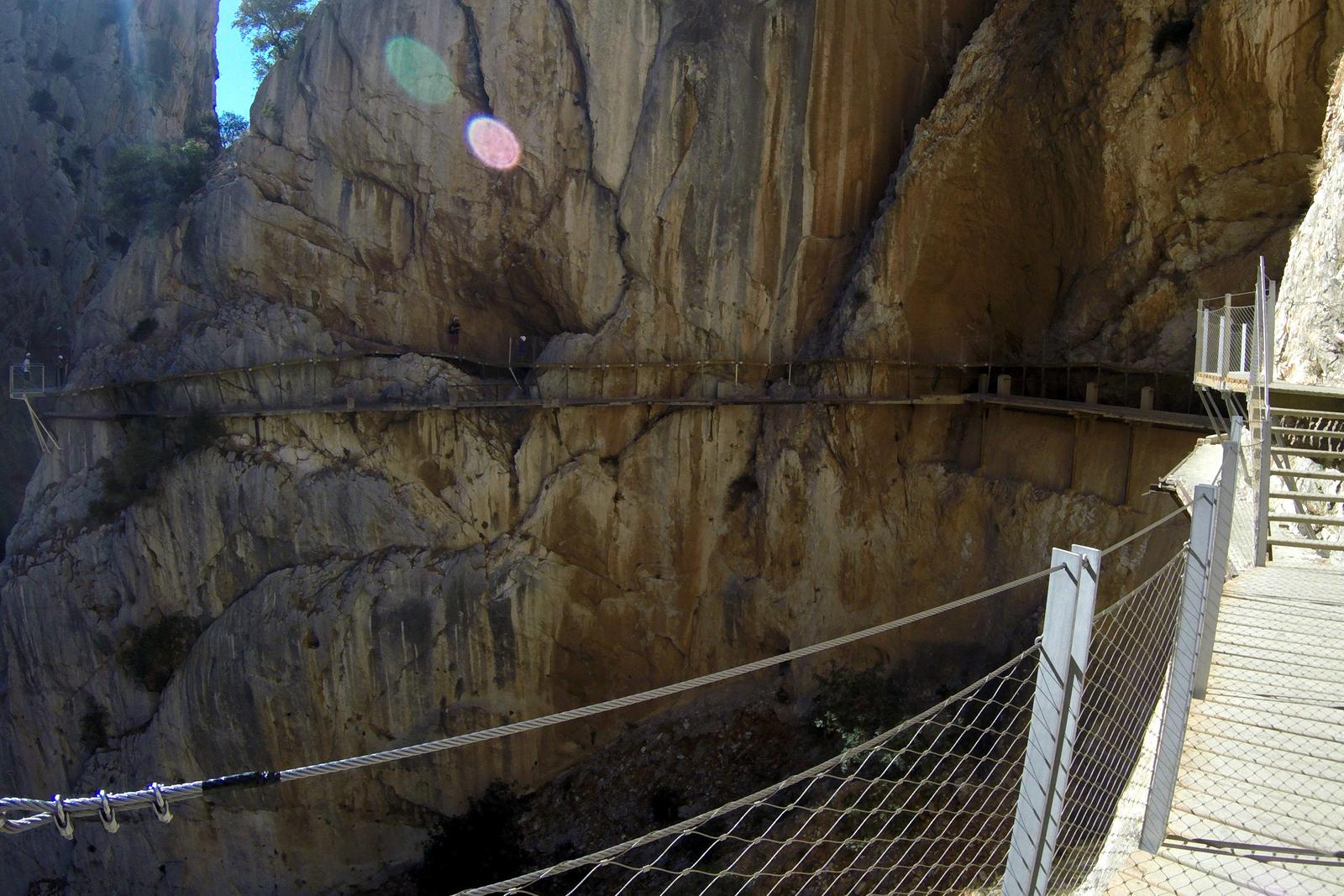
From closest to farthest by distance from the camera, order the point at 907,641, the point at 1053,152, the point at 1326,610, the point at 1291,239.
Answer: the point at 1326,610 → the point at 1291,239 → the point at 1053,152 → the point at 907,641

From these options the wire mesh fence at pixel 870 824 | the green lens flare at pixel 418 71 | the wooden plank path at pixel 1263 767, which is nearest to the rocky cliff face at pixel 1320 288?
the wooden plank path at pixel 1263 767

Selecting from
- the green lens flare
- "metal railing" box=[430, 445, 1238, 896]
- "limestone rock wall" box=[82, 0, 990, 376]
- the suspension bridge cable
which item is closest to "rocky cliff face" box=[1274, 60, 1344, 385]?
the suspension bridge cable

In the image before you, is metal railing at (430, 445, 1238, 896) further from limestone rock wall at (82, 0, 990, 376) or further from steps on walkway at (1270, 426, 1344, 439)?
limestone rock wall at (82, 0, 990, 376)

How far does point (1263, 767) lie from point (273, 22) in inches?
877

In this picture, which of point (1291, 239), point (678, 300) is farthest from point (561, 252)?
point (1291, 239)

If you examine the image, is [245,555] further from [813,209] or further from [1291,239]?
[1291,239]

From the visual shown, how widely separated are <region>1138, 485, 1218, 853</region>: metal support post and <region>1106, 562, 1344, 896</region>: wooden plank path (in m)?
0.10

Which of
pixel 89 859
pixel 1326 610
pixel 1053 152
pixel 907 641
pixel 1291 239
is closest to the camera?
pixel 1326 610

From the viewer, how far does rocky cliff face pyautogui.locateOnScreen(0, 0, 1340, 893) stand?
13953mm

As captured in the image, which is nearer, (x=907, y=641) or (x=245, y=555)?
(x=907, y=641)

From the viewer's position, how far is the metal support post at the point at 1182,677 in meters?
3.45

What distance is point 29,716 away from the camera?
54.2 feet

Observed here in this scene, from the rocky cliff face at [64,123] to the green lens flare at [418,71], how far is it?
12930 millimetres

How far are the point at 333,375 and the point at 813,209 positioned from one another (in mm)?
8501
